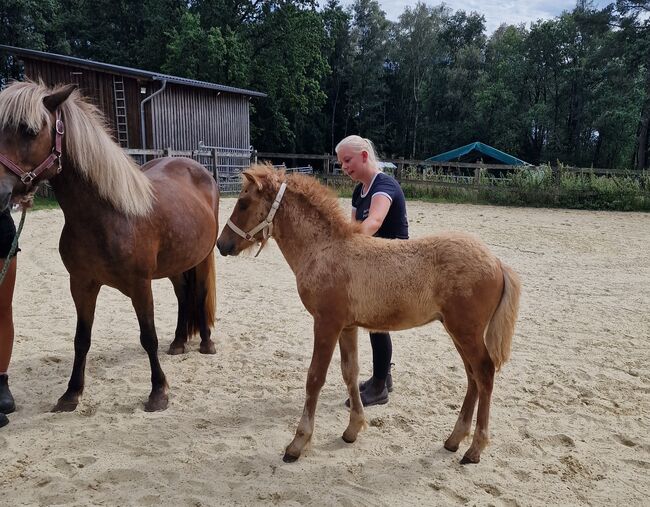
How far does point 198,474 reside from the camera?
114 inches

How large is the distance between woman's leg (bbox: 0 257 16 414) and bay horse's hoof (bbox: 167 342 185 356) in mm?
1418

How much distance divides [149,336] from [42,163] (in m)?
1.41

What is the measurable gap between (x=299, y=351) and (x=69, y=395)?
2008 millimetres

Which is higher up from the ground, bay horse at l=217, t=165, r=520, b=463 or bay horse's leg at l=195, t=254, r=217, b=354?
bay horse at l=217, t=165, r=520, b=463

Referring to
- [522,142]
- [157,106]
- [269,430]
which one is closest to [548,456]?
[269,430]

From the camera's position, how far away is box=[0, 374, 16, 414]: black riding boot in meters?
3.55

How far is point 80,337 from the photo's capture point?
3.70 m

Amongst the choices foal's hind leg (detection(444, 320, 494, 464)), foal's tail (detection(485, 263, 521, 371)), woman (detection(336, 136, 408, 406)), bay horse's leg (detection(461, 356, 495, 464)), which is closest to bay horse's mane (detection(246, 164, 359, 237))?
woman (detection(336, 136, 408, 406))

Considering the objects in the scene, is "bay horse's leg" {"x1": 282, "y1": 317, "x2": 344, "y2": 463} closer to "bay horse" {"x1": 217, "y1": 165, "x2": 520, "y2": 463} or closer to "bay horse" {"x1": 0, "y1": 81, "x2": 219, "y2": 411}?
"bay horse" {"x1": 217, "y1": 165, "x2": 520, "y2": 463}

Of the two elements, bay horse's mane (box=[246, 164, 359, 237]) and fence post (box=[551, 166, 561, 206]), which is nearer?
bay horse's mane (box=[246, 164, 359, 237])

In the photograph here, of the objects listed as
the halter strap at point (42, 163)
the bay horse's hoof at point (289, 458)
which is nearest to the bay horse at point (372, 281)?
the bay horse's hoof at point (289, 458)

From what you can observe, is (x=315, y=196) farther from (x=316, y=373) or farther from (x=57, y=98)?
(x=57, y=98)

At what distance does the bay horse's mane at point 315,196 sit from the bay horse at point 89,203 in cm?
105

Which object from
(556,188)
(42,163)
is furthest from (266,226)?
(556,188)
